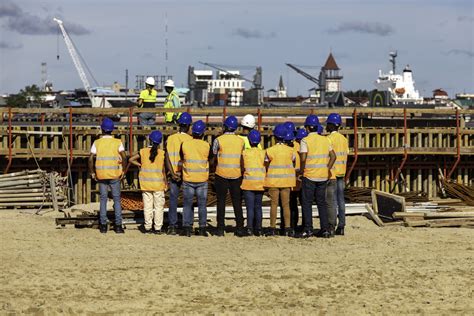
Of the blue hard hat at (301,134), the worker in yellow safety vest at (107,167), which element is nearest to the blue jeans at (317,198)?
the blue hard hat at (301,134)

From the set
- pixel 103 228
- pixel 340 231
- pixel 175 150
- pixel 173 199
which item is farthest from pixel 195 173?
pixel 340 231

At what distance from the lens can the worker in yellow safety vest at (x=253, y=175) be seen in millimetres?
18078

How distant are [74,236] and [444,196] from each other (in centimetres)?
1099

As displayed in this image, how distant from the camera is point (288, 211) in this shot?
1831cm

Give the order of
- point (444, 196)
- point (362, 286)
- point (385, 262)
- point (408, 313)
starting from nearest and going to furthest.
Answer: point (408, 313)
point (362, 286)
point (385, 262)
point (444, 196)

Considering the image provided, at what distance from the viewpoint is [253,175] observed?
18.1 meters

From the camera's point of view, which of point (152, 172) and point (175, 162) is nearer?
point (175, 162)

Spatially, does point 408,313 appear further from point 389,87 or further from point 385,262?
point 389,87

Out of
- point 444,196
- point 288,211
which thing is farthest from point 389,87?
point 288,211

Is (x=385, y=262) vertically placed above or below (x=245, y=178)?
below

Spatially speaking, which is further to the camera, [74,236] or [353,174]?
[353,174]

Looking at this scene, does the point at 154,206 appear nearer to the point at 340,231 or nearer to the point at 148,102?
the point at 340,231

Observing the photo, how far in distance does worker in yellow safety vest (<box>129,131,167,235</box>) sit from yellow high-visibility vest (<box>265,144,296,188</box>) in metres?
1.99

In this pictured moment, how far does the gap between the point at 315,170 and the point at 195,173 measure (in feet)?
7.18
